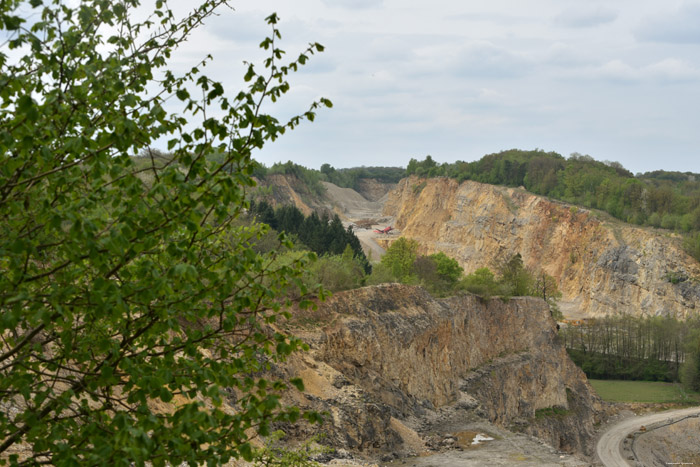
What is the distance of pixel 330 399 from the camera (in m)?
25.0

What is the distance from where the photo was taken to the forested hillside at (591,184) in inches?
3572

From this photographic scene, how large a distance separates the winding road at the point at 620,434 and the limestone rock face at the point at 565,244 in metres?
23.6

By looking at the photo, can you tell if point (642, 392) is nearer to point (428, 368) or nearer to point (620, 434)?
point (620, 434)

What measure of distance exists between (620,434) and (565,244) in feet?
138

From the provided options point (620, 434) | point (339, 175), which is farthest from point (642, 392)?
point (339, 175)

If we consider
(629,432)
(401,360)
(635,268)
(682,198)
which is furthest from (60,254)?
(682,198)

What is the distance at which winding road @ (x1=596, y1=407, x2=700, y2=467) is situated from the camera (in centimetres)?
4806

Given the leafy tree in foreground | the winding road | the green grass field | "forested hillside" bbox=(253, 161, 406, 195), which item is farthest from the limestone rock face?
the leafy tree in foreground

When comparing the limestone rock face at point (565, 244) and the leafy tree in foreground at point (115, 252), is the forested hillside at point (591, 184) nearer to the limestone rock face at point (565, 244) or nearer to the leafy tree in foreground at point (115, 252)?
the limestone rock face at point (565, 244)

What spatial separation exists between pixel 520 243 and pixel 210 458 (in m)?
94.8

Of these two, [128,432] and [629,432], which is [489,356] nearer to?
[629,432]

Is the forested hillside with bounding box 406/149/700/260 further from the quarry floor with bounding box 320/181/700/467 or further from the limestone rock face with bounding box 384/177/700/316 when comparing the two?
the quarry floor with bounding box 320/181/700/467

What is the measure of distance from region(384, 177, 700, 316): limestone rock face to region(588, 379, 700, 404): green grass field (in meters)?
14.3

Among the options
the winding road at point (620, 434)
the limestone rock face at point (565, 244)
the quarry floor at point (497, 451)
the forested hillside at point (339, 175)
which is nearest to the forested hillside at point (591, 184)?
the limestone rock face at point (565, 244)
